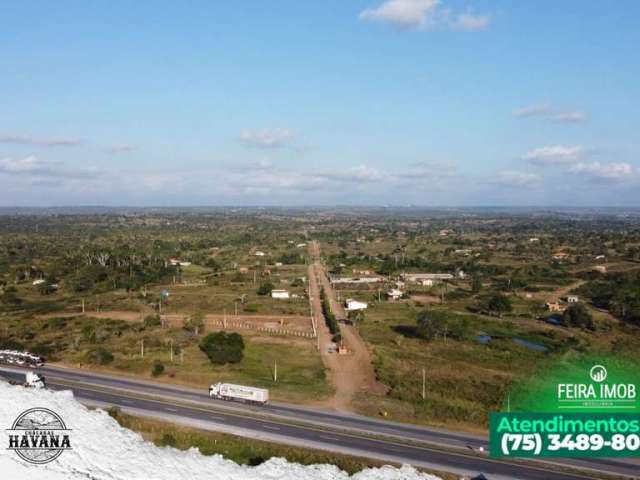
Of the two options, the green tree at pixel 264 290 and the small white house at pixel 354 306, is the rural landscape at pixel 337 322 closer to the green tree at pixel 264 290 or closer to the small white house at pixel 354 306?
the small white house at pixel 354 306

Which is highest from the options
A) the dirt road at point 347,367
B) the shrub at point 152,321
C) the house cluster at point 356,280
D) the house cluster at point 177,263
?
the house cluster at point 177,263

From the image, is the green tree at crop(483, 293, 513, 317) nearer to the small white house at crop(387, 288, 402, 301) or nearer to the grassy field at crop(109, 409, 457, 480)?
the small white house at crop(387, 288, 402, 301)

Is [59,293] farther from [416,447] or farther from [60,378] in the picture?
[416,447]

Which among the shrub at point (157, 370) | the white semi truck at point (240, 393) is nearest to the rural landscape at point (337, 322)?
the shrub at point (157, 370)

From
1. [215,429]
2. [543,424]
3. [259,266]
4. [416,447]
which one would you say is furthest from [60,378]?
[259,266]

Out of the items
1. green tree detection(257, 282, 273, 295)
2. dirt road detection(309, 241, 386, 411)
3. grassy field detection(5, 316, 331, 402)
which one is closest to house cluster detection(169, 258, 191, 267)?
green tree detection(257, 282, 273, 295)
